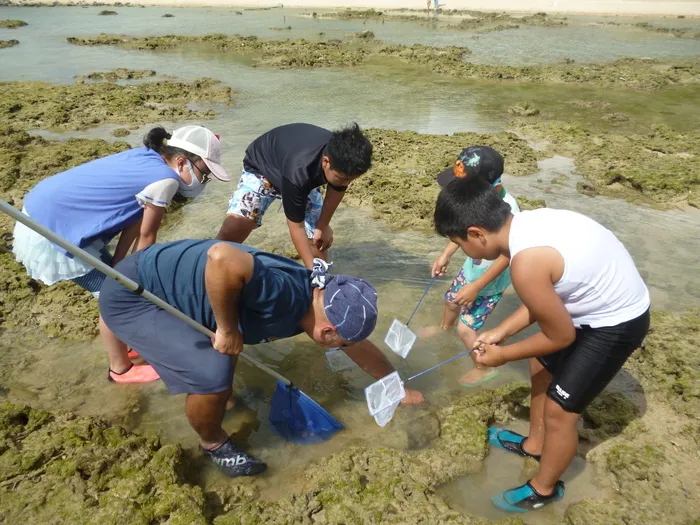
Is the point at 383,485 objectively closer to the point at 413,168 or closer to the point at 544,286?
the point at 544,286

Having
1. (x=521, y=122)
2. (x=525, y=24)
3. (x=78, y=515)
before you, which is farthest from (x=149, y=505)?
(x=525, y=24)

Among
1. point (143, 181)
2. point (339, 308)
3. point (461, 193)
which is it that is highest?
point (461, 193)

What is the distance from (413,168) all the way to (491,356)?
4266 mm

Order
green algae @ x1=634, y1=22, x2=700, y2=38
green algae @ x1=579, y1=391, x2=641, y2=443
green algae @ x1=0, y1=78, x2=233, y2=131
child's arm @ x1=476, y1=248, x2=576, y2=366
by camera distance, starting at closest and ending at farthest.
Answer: child's arm @ x1=476, y1=248, x2=576, y2=366 < green algae @ x1=579, y1=391, x2=641, y2=443 < green algae @ x1=0, y1=78, x2=233, y2=131 < green algae @ x1=634, y1=22, x2=700, y2=38

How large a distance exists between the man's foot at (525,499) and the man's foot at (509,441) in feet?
0.92

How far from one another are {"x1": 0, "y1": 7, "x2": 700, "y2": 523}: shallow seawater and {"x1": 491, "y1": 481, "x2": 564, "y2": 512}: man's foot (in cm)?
7

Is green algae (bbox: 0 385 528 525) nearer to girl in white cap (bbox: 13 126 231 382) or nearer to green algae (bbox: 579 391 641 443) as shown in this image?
green algae (bbox: 579 391 641 443)

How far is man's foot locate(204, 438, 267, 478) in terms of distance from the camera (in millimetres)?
2432

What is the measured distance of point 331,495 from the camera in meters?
2.21

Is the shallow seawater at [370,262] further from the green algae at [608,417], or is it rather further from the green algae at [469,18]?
the green algae at [469,18]

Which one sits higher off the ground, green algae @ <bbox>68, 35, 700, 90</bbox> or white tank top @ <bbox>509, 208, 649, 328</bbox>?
A: white tank top @ <bbox>509, 208, 649, 328</bbox>

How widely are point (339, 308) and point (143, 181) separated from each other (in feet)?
4.67

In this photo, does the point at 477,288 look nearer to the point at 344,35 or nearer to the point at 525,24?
the point at 344,35

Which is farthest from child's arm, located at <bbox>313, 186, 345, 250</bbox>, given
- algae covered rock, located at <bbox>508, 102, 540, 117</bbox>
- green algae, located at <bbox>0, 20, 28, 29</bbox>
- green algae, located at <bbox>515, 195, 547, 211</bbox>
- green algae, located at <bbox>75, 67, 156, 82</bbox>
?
green algae, located at <bbox>0, 20, 28, 29</bbox>
